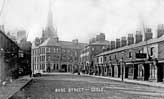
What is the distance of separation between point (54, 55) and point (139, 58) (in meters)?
68.1

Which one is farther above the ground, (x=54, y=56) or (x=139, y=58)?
(x=54, y=56)

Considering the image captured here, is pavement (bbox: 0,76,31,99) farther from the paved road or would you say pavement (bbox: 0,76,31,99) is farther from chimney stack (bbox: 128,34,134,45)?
chimney stack (bbox: 128,34,134,45)

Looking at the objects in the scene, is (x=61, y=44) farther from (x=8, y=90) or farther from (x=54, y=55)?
(x=8, y=90)

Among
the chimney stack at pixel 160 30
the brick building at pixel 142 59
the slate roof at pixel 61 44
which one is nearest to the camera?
the brick building at pixel 142 59

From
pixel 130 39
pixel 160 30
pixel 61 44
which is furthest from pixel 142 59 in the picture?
pixel 61 44

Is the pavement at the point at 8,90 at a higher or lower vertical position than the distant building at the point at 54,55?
lower

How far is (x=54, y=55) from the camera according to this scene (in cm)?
10288

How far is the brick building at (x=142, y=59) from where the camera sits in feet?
106

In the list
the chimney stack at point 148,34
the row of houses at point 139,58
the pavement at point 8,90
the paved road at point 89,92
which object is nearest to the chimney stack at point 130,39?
the row of houses at point 139,58

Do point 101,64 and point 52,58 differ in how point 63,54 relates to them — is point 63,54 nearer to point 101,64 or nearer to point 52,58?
point 52,58

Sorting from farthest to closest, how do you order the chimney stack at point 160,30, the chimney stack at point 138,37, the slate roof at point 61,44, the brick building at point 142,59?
the slate roof at point 61,44 → the chimney stack at point 138,37 → the chimney stack at point 160,30 → the brick building at point 142,59

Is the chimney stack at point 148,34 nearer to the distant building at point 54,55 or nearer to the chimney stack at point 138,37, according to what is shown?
the chimney stack at point 138,37

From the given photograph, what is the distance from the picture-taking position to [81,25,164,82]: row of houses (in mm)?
32531

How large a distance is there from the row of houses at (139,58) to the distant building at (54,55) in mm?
46506
